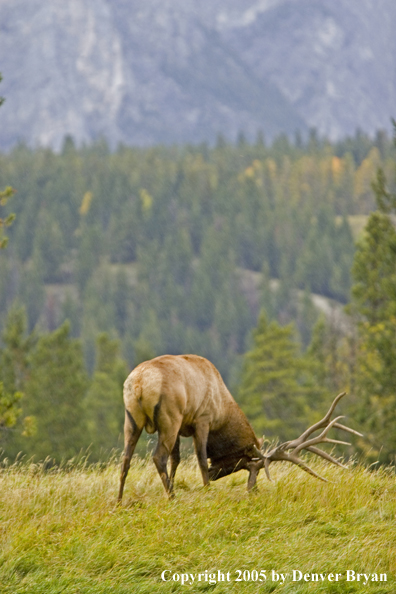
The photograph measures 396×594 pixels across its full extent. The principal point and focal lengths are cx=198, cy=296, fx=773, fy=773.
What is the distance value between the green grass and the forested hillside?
81.0 metres

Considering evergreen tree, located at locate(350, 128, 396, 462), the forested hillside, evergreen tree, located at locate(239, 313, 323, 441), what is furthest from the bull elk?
the forested hillside

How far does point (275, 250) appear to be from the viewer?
132375 mm

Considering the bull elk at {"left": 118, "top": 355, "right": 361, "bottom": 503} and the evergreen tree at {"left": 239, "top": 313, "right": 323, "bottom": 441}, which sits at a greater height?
the bull elk at {"left": 118, "top": 355, "right": 361, "bottom": 503}

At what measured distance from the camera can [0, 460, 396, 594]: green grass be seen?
225 inches

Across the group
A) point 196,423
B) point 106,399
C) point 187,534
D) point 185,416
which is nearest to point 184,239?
point 106,399

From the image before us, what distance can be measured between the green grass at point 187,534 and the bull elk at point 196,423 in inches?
11.7

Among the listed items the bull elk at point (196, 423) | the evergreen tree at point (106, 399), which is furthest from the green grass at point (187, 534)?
the evergreen tree at point (106, 399)

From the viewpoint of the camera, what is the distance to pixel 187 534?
21.0 ft

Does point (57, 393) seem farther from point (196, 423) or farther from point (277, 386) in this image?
point (196, 423)

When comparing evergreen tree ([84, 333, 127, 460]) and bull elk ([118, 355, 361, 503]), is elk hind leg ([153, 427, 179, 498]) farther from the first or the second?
evergreen tree ([84, 333, 127, 460])

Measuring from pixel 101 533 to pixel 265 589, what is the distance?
1427 mm

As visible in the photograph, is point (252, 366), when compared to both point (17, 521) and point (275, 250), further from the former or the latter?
point (275, 250)

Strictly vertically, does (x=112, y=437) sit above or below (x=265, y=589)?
below

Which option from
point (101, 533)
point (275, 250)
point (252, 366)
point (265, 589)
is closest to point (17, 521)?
point (101, 533)
